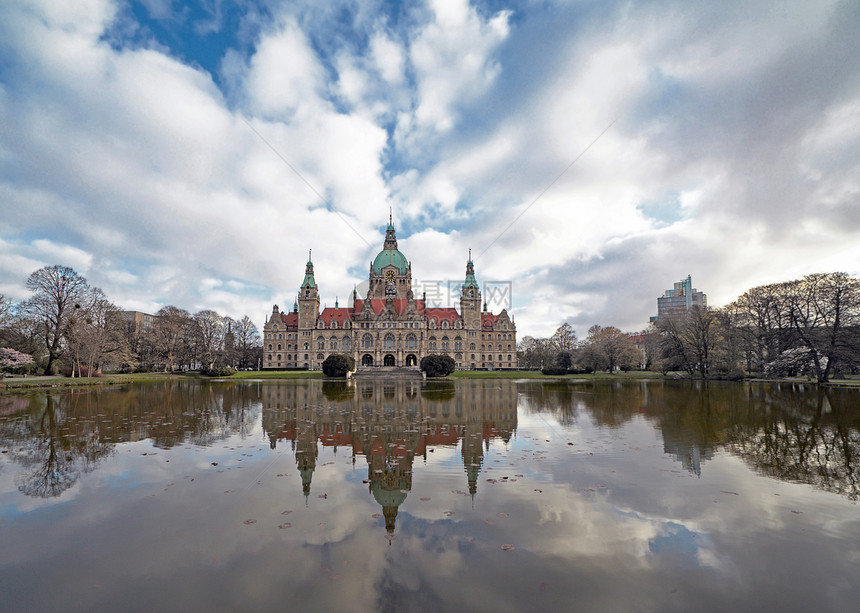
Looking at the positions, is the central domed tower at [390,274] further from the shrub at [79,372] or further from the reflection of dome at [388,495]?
the reflection of dome at [388,495]

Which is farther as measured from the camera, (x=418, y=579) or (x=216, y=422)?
(x=216, y=422)

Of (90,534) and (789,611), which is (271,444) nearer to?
(90,534)

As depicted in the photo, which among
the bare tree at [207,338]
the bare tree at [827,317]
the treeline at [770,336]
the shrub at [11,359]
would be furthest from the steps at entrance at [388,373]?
the bare tree at [827,317]

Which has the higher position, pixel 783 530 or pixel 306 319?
pixel 306 319

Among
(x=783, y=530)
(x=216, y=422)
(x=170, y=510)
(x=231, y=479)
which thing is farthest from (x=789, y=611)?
(x=216, y=422)

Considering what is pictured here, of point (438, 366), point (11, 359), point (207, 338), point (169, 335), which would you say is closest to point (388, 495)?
point (11, 359)

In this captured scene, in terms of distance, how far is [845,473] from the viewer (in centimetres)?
864

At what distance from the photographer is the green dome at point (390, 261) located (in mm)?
91988

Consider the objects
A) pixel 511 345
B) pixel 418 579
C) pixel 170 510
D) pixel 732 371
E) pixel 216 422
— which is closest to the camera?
pixel 418 579

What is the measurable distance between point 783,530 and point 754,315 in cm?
5291

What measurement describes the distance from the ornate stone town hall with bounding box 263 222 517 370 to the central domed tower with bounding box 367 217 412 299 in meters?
1.17

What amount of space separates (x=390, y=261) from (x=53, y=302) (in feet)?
190

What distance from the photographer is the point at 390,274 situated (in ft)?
293

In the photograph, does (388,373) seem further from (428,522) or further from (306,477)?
(428,522)
